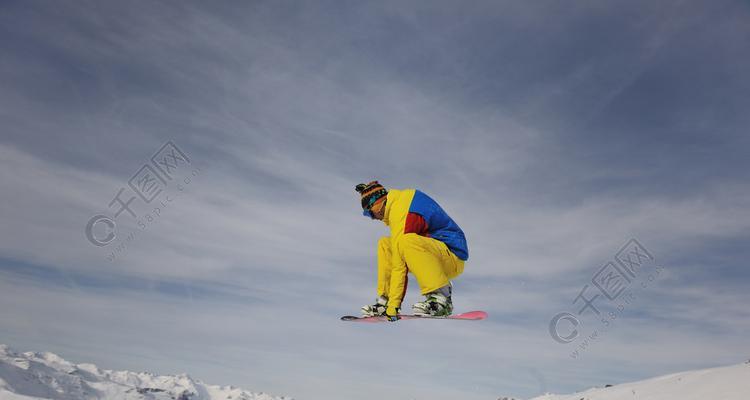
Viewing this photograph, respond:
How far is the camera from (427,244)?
24.6 ft

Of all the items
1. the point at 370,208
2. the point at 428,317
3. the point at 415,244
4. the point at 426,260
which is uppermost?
the point at 370,208

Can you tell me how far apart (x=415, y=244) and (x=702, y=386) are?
15.8 meters

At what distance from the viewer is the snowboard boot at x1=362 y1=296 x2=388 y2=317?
8023 millimetres

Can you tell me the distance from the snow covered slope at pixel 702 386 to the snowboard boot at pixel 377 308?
41.7ft

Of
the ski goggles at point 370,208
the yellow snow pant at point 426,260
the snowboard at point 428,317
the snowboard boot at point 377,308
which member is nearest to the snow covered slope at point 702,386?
the snowboard at point 428,317

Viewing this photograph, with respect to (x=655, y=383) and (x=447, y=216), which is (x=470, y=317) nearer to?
(x=447, y=216)

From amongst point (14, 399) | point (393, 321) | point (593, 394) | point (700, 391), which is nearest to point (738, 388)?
point (700, 391)

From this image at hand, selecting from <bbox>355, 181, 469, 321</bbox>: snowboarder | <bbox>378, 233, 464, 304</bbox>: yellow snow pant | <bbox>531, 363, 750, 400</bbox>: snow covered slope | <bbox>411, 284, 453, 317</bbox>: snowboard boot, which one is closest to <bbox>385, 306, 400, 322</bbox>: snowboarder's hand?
<bbox>355, 181, 469, 321</bbox>: snowboarder

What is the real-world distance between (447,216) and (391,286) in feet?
5.30

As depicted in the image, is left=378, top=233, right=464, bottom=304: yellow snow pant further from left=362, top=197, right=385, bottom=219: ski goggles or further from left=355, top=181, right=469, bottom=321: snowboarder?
left=362, top=197, right=385, bottom=219: ski goggles

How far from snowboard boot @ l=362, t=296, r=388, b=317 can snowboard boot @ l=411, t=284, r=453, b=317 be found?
0.69 m

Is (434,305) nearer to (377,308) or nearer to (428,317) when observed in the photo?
(428,317)

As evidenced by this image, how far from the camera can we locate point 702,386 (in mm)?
16656

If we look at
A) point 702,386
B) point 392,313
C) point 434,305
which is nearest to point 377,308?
point 392,313
